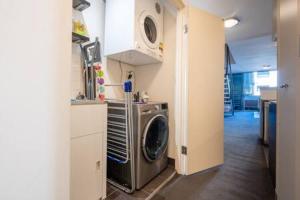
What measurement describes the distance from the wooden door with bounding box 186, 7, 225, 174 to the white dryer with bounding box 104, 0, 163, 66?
390 millimetres

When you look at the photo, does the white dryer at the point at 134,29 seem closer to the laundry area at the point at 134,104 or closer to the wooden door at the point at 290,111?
the laundry area at the point at 134,104

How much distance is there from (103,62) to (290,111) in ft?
5.76

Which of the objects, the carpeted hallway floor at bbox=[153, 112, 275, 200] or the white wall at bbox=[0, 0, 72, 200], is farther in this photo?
the carpeted hallway floor at bbox=[153, 112, 275, 200]

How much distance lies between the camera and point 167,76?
1979mm

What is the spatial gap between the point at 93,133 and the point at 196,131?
1.12 metres

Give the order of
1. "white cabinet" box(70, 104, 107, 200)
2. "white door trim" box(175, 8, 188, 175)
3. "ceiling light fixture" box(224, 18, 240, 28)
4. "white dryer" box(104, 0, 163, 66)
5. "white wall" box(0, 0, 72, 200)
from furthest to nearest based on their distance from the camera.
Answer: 1. "ceiling light fixture" box(224, 18, 240, 28)
2. "white door trim" box(175, 8, 188, 175)
3. "white dryer" box(104, 0, 163, 66)
4. "white cabinet" box(70, 104, 107, 200)
5. "white wall" box(0, 0, 72, 200)

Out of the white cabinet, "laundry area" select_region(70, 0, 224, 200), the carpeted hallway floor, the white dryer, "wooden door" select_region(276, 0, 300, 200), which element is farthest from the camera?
the white dryer

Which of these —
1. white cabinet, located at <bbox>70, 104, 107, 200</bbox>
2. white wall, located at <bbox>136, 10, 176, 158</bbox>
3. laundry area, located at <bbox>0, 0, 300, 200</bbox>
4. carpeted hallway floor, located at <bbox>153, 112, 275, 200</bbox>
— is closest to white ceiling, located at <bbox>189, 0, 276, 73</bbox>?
laundry area, located at <bbox>0, 0, 300, 200</bbox>

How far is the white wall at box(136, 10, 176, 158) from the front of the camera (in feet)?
6.33

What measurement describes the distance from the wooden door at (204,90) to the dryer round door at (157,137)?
0.86ft

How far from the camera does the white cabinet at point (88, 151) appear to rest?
1.06m

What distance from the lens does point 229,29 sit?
8.97ft

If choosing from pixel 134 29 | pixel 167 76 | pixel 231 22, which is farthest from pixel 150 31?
pixel 231 22

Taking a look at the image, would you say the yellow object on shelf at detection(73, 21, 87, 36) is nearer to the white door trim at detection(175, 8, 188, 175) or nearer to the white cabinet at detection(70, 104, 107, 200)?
the white cabinet at detection(70, 104, 107, 200)
